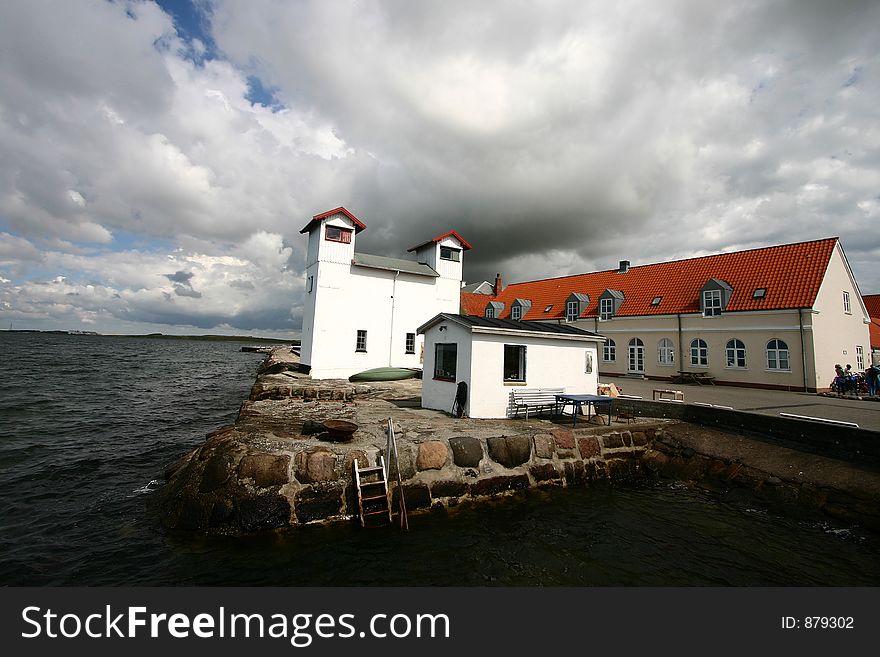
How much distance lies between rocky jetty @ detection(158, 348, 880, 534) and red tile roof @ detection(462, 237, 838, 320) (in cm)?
1608

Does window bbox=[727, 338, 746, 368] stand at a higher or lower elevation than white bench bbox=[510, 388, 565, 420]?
higher

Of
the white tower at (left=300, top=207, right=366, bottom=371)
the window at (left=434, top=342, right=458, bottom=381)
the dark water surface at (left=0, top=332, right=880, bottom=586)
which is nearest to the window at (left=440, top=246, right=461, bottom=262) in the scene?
the white tower at (left=300, top=207, right=366, bottom=371)

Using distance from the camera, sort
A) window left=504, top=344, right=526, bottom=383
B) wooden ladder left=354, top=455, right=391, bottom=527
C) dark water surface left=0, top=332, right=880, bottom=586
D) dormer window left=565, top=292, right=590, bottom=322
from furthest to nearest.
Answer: dormer window left=565, top=292, right=590, bottom=322
window left=504, top=344, right=526, bottom=383
wooden ladder left=354, top=455, right=391, bottom=527
dark water surface left=0, top=332, right=880, bottom=586

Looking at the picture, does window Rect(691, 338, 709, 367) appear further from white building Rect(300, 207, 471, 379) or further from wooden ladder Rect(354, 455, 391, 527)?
wooden ladder Rect(354, 455, 391, 527)

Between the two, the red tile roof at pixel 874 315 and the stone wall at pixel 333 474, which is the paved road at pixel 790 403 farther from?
the red tile roof at pixel 874 315

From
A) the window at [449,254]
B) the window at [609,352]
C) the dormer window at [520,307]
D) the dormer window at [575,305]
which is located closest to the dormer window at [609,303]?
the dormer window at [575,305]

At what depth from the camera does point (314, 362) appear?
2422 centimetres

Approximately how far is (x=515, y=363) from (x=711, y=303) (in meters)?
18.1

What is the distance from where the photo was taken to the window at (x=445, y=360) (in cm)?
1402

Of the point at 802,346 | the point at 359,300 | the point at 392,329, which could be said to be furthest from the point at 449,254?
the point at 802,346

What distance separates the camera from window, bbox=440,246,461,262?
94.1 ft
